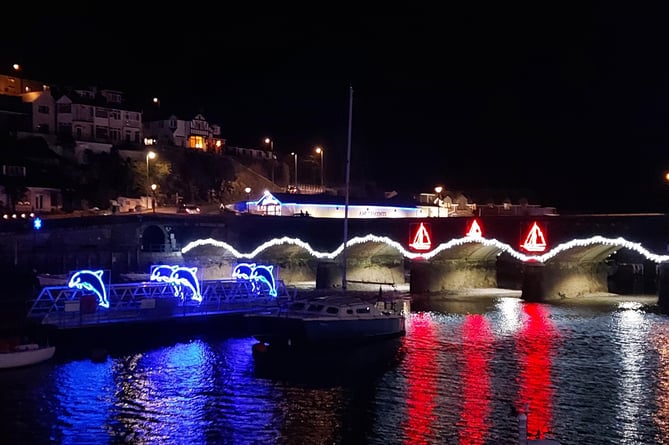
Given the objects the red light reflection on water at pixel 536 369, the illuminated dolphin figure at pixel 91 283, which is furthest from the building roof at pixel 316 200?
the illuminated dolphin figure at pixel 91 283

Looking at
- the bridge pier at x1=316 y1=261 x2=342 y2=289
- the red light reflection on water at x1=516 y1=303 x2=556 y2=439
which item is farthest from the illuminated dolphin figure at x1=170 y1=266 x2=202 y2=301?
the bridge pier at x1=316 y1=261 x2=342 y2=289

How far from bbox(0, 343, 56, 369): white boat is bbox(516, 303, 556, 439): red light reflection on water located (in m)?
26.5

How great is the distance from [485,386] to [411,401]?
529 centimetres

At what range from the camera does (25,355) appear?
1598 inches

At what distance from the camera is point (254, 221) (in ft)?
291

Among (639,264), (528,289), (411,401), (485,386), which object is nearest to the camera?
(411,401)

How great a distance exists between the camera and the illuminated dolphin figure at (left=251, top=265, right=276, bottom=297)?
197 ft

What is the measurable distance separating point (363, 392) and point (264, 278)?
2495cm

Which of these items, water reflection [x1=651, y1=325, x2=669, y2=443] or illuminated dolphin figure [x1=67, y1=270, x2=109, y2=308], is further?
illuminated dolphin figure [x1=67, y1=270, x2=109, y2=308]

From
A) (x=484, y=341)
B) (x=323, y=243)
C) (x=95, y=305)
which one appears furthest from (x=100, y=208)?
(x=484, y=341)

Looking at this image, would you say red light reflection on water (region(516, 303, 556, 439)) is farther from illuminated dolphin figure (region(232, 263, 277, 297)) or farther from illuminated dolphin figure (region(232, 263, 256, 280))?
illuminated dolphin figure (region(232, 263, 256, 280))

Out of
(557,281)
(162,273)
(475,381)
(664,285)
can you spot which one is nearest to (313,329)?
(475,381)

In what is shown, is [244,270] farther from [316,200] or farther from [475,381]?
[316,200]

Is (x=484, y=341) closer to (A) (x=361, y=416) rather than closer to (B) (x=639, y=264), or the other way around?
(A) (x=361, y=416)
